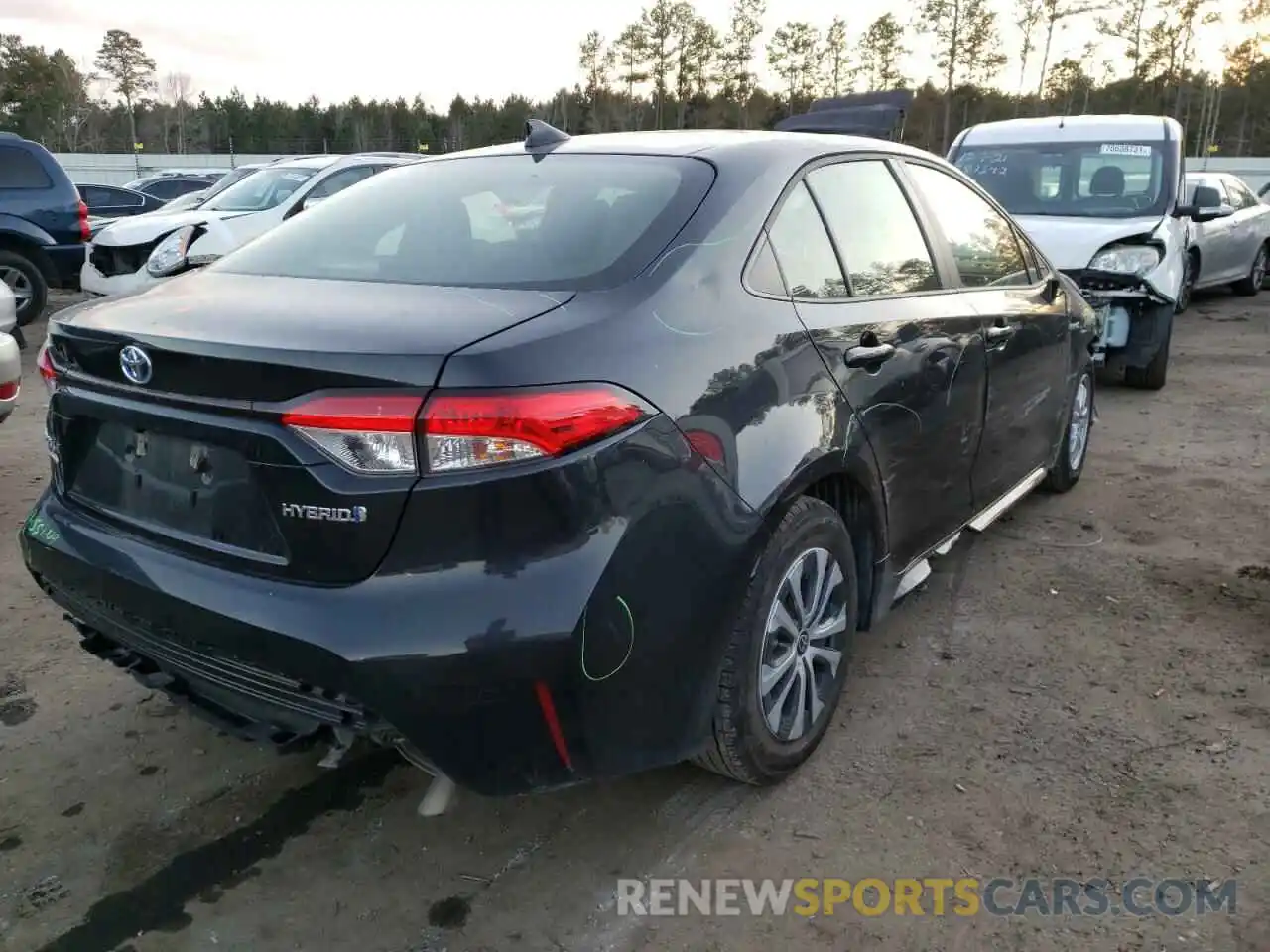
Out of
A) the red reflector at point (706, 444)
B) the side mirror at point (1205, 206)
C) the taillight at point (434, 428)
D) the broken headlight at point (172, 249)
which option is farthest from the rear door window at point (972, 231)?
the broken headlight at point (172, 249)

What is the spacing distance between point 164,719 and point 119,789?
0.36m

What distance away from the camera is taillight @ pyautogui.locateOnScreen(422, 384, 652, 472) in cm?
191

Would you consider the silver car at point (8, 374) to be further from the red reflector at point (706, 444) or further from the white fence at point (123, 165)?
the white fence at point (123, 165)

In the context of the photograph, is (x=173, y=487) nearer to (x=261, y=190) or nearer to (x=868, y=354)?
(x=868, y=354)

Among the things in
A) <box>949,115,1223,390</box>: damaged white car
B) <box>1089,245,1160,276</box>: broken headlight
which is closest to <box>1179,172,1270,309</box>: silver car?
<box>949,115,1223,390</box>: damaged white car

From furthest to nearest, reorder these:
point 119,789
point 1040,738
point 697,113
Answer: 1. point 697,113
2. point 1040,738
3. point 119,789

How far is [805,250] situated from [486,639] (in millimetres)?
1444

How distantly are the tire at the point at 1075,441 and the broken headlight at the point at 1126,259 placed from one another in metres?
2.13

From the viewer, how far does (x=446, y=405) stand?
1906mm

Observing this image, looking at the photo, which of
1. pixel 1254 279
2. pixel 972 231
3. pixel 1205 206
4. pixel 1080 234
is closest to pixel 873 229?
pixel 972 231

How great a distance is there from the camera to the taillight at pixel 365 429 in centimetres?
191

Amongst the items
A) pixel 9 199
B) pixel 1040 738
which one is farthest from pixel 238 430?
pixel 9 199

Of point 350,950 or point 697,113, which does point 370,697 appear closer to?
point 350,950

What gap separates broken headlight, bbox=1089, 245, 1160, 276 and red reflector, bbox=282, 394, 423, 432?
20.7ft
